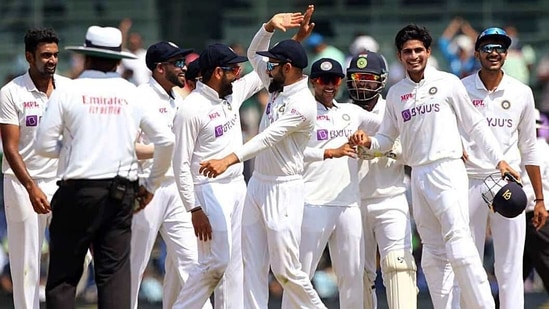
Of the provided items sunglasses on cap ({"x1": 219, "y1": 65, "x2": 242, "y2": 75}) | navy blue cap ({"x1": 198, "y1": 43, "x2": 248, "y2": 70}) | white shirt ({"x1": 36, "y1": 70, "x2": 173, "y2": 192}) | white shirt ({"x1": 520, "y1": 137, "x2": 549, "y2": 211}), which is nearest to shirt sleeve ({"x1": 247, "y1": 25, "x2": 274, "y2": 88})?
sunglasses on cap ({"x1": 219, "y1": 65, "x2": 242, "y2": 75})

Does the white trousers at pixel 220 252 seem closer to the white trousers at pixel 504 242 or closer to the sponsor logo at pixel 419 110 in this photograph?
the sponsor logo at pixel 419 110

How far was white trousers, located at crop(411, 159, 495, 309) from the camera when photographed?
1014cm

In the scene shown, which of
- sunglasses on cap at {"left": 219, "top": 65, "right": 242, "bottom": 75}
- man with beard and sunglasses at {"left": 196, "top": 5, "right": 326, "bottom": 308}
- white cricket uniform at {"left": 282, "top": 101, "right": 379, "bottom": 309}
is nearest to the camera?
man with beard and sunglasses at {"left": 196, "top": 5, "right": 326, "bottom": 308}

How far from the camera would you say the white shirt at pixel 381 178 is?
36.2ft

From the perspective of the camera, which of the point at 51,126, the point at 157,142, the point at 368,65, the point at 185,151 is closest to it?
the point at 51,126

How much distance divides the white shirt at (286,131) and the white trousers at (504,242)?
1.44 metres

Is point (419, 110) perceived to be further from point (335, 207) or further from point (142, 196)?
point (142, 196)

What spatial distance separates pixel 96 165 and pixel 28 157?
2.12 m

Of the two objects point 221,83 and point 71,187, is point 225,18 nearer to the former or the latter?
point 221,83

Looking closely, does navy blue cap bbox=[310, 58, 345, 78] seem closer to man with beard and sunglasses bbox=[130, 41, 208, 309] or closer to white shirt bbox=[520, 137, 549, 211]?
man with beard and sunglasses bbox=[130, 41, 208, 309]

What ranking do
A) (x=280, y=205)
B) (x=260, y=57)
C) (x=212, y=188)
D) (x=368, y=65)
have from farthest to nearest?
1. (x=368, y=65)
2. (x=260, y=57)
3. (x=212, y=188)
4. (x=280, y=205)

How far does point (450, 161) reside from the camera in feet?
33.8

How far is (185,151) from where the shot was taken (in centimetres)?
1024

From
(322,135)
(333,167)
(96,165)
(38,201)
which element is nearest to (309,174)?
(333,167)
